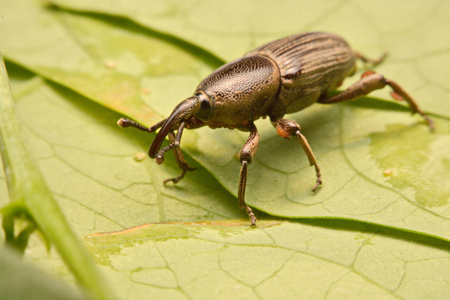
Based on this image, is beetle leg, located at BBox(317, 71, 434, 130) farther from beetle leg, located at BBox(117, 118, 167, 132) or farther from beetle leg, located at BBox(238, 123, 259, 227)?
beetle leg, located at BBox(117, 118, 167, 132)

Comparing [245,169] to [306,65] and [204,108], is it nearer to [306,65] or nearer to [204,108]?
Answer: [204,108]

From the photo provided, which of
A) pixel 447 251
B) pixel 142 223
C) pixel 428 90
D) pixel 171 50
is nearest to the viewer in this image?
pixel 447 251

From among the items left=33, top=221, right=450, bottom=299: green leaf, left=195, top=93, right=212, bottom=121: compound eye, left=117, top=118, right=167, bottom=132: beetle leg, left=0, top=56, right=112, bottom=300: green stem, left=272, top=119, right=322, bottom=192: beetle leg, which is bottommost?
left=33, top=221, right=450, bottom=299: green leaf

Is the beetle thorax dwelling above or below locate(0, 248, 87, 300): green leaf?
below

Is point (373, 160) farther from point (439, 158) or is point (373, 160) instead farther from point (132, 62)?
point (132, 62)

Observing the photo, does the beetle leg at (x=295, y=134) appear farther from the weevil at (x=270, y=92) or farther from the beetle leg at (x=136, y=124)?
the beetle leg at (x=136, y=124)

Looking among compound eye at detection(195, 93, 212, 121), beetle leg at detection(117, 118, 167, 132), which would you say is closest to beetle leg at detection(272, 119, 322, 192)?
compound eye at detection(195, 93, 212, 121)

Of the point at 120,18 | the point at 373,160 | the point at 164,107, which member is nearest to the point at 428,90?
the point at 373,160
